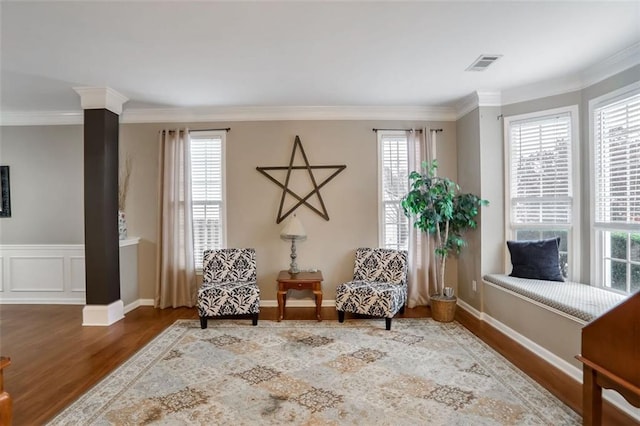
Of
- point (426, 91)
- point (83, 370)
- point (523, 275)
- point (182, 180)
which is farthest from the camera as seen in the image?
point (182, 180)

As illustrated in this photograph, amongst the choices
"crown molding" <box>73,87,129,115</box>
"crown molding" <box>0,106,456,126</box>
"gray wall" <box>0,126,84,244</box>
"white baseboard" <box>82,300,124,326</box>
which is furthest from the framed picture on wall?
"white baseboard" <box>82,300,124,326</box>

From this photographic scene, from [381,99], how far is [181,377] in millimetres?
3569

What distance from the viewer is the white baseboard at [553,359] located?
2080 mm

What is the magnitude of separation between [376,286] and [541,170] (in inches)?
87.2

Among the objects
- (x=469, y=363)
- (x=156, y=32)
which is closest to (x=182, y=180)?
(x=156, y=32)

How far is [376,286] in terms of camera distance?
3674mm

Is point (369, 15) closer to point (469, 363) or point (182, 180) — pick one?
point (469, 363)

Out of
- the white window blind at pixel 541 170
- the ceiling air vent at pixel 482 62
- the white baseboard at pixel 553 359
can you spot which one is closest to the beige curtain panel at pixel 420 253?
the white baseboard at pixel 553 359

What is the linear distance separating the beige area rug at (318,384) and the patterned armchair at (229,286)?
0.85 ft

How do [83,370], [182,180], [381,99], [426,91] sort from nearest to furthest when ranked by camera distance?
[83,370] → [426,91] → [381,99] → [182,180]

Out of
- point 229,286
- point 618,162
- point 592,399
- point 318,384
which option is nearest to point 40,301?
point 229,286

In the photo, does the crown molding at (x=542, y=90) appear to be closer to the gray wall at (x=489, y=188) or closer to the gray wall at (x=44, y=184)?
the gray wall at (x=489, y=188)

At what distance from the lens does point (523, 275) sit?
3432 millimetres

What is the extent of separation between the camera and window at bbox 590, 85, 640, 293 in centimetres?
275
